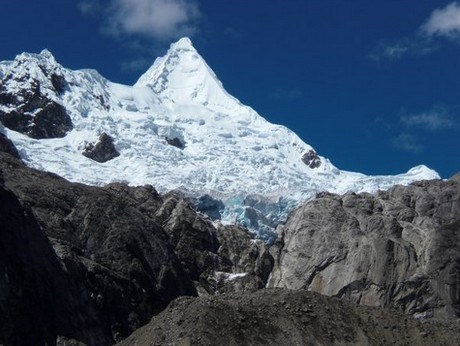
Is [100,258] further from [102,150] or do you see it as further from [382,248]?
[102,150]

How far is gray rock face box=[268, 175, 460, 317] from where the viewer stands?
119812 mm

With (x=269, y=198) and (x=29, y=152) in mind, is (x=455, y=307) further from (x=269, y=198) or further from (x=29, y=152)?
(x=29, y=152)

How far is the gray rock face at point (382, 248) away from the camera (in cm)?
11981

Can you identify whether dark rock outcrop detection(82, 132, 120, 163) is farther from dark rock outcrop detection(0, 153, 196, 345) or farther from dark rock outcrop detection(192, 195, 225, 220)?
dark rock outcrop detection(0, 153, 196, 345)

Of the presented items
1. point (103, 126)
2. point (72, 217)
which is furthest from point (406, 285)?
point (103, 126)

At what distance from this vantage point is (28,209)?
3617 inches

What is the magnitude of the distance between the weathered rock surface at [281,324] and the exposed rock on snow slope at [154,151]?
8224cm

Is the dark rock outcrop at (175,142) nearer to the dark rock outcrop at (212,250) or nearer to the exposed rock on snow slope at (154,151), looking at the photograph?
the exposed rock on snow slope at (154,151)

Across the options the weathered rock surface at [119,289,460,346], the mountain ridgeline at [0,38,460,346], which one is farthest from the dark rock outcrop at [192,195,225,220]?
the weathered rock surface at [119,289,460,346]

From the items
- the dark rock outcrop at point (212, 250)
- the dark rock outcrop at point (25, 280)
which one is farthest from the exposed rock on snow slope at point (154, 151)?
the dark rock outcrop at point (25, 280)

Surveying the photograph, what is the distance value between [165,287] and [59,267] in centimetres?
2287

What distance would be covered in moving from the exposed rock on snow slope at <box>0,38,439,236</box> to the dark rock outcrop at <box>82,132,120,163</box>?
0.97 metres

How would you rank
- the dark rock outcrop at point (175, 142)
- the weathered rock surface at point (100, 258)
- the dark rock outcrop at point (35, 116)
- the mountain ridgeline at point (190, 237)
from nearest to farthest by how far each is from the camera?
the mountain ridgeline at point (190, 237), the weathered rock surface at point (100, 258), the dark rock outcrop at point (35, 116), the dark rock outcrop at point (175, 142)

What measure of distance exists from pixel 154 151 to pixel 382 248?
2529 inches
